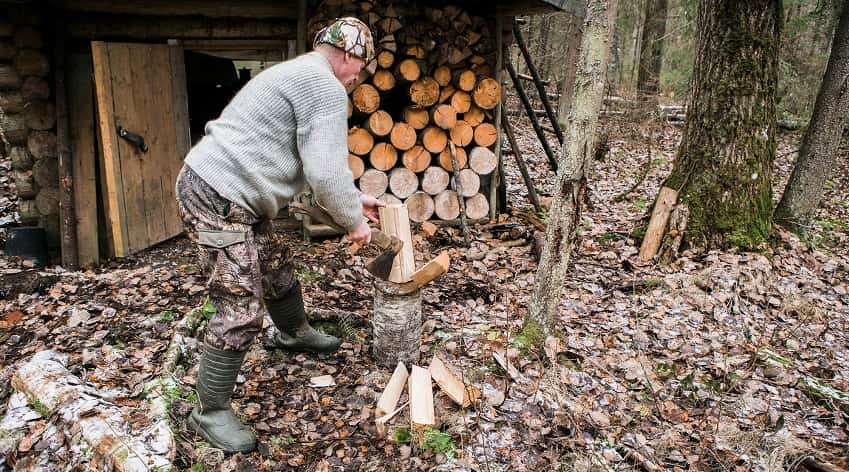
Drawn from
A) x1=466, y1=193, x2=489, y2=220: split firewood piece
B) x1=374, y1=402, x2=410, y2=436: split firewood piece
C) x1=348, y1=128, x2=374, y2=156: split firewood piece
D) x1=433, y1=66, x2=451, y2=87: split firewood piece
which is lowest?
x1=374, y1=402, x2=410, y2=436: split firewood piece

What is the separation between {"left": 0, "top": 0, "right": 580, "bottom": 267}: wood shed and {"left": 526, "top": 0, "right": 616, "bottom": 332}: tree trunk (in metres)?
2.58

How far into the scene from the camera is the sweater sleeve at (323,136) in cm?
252

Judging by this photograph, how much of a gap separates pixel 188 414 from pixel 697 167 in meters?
4.69

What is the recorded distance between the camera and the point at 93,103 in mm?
5773

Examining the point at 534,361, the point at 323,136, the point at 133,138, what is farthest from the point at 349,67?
the point at 133,138

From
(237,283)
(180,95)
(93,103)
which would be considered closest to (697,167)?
(237,283)

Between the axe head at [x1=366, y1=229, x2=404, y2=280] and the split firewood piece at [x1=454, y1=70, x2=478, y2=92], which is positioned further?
the split firewood piece at [x1=454, y1=70, x2=478, y2=92]

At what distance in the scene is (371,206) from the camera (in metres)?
3.23

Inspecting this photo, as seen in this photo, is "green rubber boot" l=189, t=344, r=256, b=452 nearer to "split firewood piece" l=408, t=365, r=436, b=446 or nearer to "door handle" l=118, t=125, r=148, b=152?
"split firewood piece" l=408, t=365, r=436, b=446

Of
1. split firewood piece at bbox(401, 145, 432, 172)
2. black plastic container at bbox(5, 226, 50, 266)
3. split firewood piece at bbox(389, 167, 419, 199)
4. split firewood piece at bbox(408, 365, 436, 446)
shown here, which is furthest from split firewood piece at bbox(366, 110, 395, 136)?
black plastic container at bbox(5, 226, 50, 266)

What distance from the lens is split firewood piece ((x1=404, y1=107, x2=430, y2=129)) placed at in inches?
238

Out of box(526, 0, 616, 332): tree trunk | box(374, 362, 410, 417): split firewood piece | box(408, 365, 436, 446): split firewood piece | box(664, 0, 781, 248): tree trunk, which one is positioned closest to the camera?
box(408, 365, 436, 446): split firewood piece

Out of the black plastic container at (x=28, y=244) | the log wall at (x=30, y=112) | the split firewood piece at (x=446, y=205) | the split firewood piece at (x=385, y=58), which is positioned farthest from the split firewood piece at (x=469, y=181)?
the black plastic container at (x=28, y=244)

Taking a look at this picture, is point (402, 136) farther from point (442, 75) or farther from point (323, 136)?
point (323, 136)
